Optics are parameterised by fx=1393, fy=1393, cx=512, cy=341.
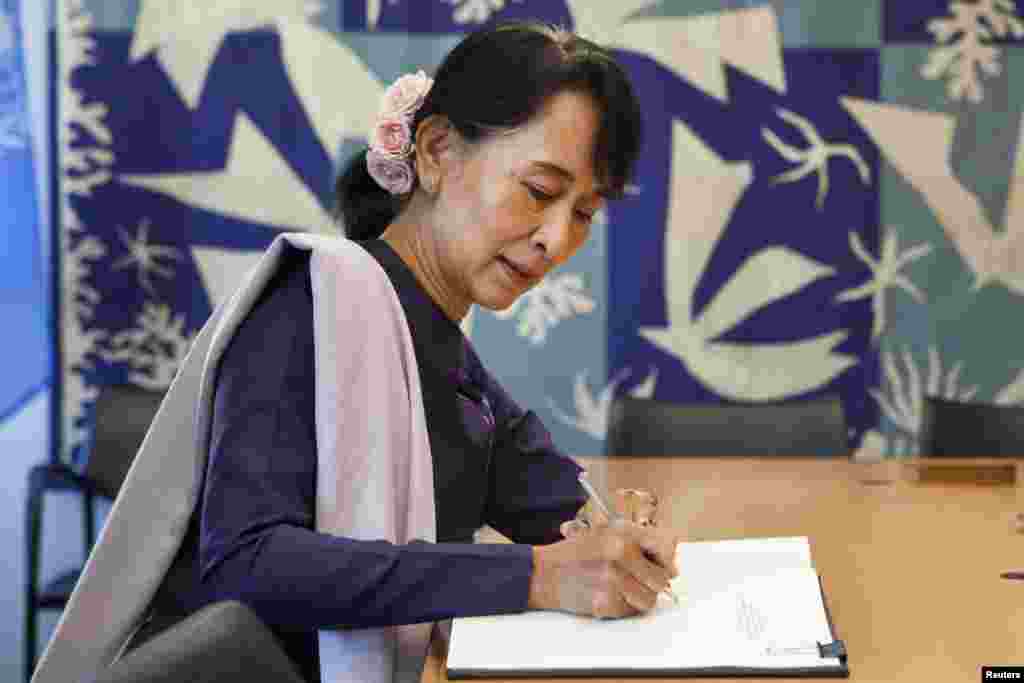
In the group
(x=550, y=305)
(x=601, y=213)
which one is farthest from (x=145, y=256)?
(x=601, y=213)

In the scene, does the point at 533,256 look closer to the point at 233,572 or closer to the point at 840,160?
the point at 233,572

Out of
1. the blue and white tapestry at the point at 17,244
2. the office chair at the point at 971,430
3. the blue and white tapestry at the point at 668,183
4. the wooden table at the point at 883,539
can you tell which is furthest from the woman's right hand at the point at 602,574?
the blue and white tapestry at the point at 17,244

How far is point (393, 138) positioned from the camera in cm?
160

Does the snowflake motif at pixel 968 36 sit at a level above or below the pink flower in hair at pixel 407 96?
above

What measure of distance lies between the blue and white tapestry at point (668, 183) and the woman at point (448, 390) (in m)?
2.09

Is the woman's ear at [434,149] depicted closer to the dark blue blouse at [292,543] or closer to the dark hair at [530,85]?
the dark hair at [530,85]

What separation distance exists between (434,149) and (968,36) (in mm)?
2746

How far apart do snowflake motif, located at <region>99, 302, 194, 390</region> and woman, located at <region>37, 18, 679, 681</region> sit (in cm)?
224

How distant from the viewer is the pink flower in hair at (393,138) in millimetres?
1597

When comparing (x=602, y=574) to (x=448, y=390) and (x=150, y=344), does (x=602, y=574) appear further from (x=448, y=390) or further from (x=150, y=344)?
(x=150, y=344)

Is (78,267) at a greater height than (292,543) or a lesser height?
lesser

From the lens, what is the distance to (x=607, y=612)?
127 centimetres

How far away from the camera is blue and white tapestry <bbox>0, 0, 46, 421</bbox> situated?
3699mm

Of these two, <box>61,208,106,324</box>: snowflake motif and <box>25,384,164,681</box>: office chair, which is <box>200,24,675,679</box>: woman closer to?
<box>25,384,164,681</box>: office chair
